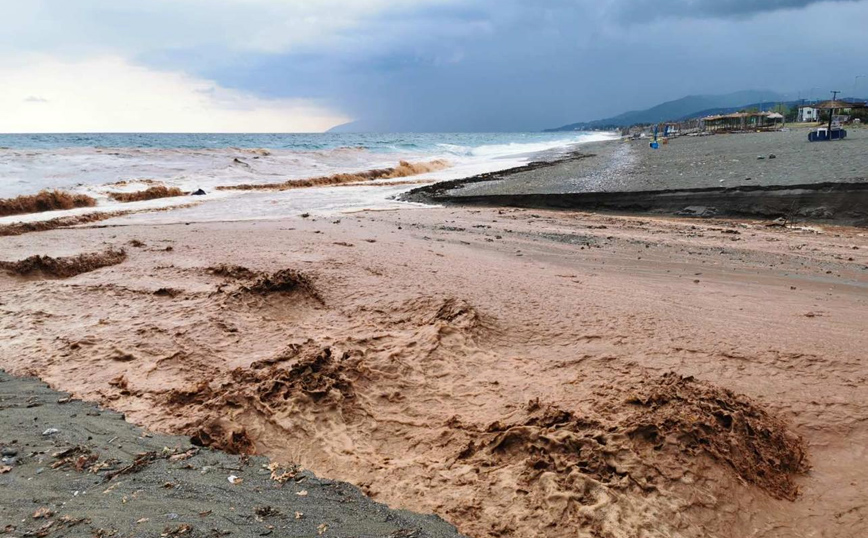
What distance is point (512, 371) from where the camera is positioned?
11.5ft

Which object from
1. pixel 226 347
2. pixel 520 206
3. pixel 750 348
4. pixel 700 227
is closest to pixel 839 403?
pixel 750 348

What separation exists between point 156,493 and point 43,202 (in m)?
15.1

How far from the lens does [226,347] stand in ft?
13.0

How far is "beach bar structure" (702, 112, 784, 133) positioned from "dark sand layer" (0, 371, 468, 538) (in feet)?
216

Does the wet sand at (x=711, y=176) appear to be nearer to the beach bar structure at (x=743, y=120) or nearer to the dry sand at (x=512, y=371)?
the dry sand at (x=512, y=371)

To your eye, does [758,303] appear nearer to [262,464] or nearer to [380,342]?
[380,342]

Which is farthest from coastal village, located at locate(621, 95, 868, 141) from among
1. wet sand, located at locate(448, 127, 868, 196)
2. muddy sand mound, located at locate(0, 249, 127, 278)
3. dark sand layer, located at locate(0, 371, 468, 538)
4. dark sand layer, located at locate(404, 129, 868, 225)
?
dark sand layer, located at locate(0, 371, 468, 538)

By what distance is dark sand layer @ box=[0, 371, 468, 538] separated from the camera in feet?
6.76

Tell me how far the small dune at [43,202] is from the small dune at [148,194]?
3.39 feet

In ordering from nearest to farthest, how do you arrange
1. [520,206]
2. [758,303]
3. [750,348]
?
[750,348], [758,303], [520,206]

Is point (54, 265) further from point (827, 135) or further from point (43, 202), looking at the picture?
point (827, 135)

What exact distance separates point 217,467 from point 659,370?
2653mm

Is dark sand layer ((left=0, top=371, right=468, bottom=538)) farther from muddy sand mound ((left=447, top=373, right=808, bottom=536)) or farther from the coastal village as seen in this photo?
the coastal village

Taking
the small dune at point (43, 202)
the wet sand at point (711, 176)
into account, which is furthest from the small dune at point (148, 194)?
the wet sand at point (711, 176)
